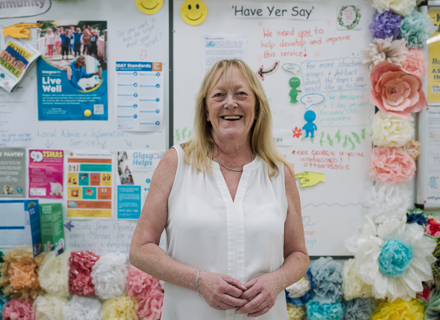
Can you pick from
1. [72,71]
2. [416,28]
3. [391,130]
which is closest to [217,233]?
[391,130]

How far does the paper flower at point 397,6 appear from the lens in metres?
1.75

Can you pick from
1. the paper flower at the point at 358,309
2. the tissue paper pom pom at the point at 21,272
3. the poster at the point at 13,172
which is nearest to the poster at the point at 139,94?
the poster at the point at 13,172

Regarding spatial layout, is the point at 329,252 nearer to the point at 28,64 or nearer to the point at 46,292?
the point at 46,292

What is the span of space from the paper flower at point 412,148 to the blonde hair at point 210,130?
97 cm

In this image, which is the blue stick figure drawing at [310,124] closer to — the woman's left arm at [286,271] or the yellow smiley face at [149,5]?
the woman's left arm at [286,271]

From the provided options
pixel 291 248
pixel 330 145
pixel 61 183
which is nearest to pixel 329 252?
pixel 330 145

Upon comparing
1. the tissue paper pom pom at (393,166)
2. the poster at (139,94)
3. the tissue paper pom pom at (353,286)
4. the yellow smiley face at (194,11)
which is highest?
the yellow smiley face at (194,11)

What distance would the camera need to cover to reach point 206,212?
1.08 m

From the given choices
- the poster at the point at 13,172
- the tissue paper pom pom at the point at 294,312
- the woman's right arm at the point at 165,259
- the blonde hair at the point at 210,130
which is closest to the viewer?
the woman's right arm at the point at 165,259

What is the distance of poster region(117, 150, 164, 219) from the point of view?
1.85m

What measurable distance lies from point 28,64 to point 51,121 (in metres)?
0.35

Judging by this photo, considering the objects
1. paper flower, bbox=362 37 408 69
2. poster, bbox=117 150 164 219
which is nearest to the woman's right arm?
poster, bbox=117 150 164 219

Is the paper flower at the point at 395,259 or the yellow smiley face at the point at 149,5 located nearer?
the paper flower at the point at 395,259

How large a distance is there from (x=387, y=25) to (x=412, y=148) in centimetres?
71
